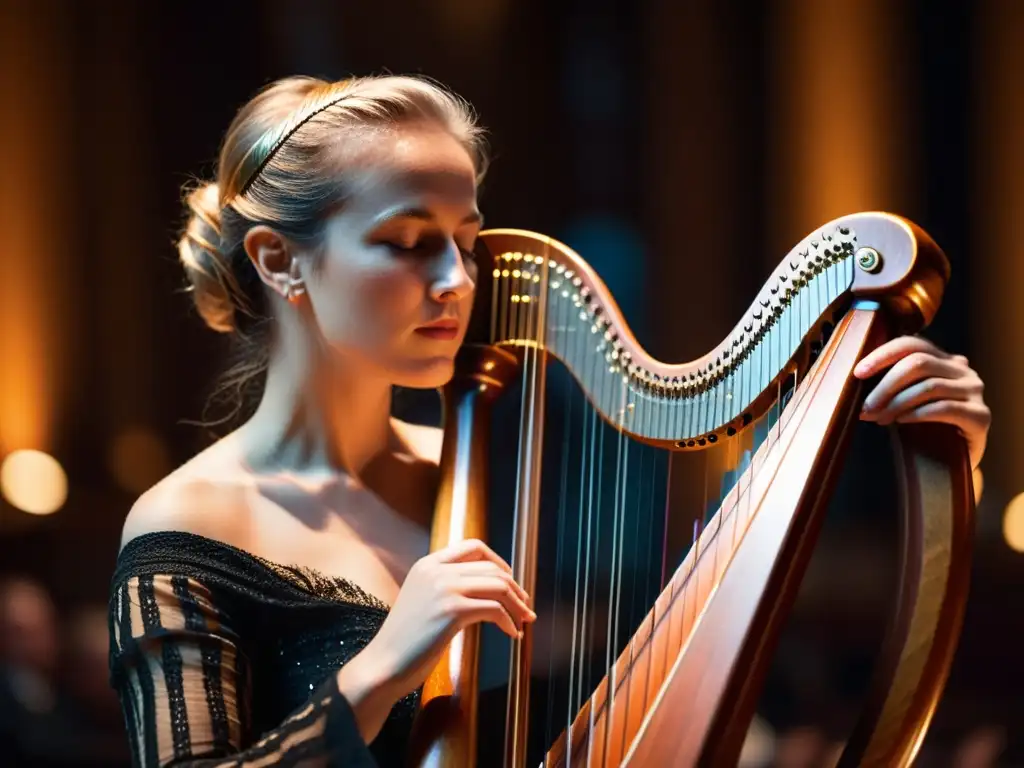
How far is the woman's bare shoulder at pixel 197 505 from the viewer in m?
1.05

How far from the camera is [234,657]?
100 centimetres

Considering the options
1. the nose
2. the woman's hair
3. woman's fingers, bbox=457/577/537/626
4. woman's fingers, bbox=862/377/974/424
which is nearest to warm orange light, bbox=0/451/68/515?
the woman's hair

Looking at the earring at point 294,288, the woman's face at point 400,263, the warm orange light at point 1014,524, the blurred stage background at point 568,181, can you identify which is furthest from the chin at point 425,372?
the warm orange light at point 1014,524

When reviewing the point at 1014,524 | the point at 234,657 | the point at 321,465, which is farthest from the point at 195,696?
the point at 1014,524

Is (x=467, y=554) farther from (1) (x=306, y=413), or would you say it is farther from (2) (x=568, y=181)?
(2) (x=568, y=181)

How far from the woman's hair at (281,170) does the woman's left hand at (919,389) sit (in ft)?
1.49

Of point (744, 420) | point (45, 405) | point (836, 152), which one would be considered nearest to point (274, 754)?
point (744, 420)

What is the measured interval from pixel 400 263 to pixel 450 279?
0.15 ft

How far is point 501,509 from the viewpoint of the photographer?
52.5 inches

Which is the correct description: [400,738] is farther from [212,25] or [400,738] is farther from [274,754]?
[212,25]

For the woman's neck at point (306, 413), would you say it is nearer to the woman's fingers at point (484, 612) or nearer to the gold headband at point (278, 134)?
the gold headband at point (278, 134)

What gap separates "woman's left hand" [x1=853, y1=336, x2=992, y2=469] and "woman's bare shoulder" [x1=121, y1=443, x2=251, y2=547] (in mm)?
538

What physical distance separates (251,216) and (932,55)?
1484 mm

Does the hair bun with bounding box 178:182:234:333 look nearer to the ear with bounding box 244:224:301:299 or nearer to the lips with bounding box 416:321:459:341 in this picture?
the ear with bounding box 244:224:301:299
